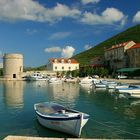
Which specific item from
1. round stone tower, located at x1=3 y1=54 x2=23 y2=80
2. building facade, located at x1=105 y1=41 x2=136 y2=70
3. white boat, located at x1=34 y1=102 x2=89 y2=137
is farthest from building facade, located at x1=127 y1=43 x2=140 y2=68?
white boat, located at x1=34 y1=102 x2=89 y2=137

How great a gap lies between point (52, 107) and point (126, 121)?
7.18 meters

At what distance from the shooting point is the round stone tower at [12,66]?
144625 mm

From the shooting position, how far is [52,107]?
28.9 m

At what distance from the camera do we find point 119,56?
12588 centimetres

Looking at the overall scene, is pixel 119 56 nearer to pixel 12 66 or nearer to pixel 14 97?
pixel 12 66

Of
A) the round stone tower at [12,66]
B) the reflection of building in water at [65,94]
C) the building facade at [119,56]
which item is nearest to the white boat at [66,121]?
the reflection of building in water at [65,94]

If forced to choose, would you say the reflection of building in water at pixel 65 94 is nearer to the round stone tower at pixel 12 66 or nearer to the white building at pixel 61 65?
the round stone tower at pixel 12 66

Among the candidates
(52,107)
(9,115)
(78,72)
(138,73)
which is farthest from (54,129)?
(78,72)

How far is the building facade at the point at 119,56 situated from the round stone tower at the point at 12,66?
41.1 m

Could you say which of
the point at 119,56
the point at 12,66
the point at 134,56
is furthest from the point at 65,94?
the point at 12,66

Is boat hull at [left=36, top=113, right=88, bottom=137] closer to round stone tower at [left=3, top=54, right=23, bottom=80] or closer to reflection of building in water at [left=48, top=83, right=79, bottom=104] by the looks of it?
reflection of building in water at [left=48, top=83, right=79, bottom=104]

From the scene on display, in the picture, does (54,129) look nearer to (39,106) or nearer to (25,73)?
(39,106)

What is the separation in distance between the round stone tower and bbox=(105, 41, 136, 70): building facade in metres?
41.1

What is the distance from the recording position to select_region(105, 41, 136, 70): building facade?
399 feet
